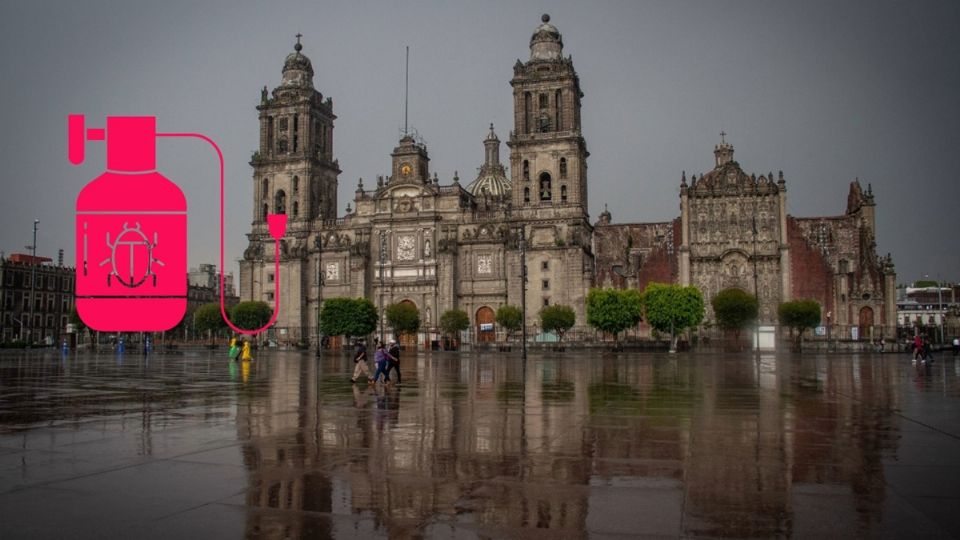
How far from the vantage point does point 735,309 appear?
65938mm

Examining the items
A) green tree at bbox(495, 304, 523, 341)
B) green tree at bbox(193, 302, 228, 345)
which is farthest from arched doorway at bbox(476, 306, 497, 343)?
green tree at bbox(193, 302, 228, 345)

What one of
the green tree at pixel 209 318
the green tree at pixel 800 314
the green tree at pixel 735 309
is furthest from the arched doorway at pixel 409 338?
the green tree at pixel 800 314

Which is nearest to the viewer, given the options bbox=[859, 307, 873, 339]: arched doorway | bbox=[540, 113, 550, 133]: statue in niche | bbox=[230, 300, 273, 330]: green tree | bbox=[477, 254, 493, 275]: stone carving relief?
bbox=[859, 307, 873, 339]: arched doorway

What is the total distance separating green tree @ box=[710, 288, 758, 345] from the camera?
216ft

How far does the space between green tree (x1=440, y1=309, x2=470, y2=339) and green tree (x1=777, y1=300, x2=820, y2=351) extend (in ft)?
90.1

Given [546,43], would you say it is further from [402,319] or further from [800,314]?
[800,314]

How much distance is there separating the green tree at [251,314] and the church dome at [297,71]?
23.9m

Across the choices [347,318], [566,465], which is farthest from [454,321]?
[566,465]

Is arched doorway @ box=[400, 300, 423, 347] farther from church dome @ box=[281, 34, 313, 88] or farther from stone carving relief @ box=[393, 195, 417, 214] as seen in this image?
church dome @ box=[281, 34, 313, 88]

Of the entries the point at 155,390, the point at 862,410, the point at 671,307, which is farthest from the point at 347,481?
the point at 671,307

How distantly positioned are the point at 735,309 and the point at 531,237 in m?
19.4

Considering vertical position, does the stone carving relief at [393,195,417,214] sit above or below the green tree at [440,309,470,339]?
above

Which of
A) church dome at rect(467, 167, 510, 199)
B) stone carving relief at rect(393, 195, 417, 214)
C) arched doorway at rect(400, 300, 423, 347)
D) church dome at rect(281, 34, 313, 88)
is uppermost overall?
church dome at rect(281, 34, 313, 88)

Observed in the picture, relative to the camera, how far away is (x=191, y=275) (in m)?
156
